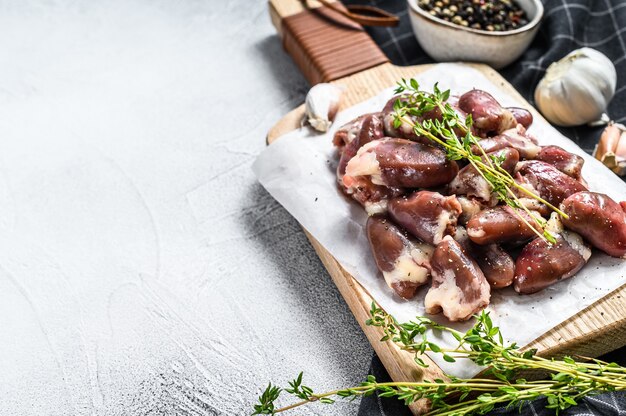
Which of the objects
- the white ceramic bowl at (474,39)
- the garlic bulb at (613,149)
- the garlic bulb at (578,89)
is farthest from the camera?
the white ceramic bowl at (474,39)

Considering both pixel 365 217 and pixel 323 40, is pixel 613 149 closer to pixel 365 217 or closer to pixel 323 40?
pixel 365 217

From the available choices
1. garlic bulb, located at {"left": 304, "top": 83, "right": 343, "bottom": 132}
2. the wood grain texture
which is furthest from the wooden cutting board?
garlic bulb, located at {"left": 304, "top": 83, "right": 343, "bottom": 132}

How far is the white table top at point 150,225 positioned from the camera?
1720 millimetres

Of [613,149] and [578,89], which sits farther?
[578,89]

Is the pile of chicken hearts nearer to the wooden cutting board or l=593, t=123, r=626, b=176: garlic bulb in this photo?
the wooden cutting board

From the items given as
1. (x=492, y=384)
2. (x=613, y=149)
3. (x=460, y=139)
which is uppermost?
(x=460, y=139)

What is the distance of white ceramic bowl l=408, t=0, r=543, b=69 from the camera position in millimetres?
2234

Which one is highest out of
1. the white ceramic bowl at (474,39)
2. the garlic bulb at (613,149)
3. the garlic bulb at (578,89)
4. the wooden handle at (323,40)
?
the wooden handle at (323,40)

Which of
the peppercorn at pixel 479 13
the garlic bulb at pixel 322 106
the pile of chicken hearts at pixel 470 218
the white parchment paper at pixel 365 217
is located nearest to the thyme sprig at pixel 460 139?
the pile of chicken hearts at pixel 470 218

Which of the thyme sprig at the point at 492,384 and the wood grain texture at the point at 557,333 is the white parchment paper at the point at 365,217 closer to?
the wood grain texture at the point at 557,333

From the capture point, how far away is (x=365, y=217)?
72.0 inches

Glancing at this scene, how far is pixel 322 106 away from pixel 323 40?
46 cm

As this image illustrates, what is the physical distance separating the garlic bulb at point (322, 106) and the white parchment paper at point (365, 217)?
0.03 metres

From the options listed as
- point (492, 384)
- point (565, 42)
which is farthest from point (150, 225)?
point (565, 42)
